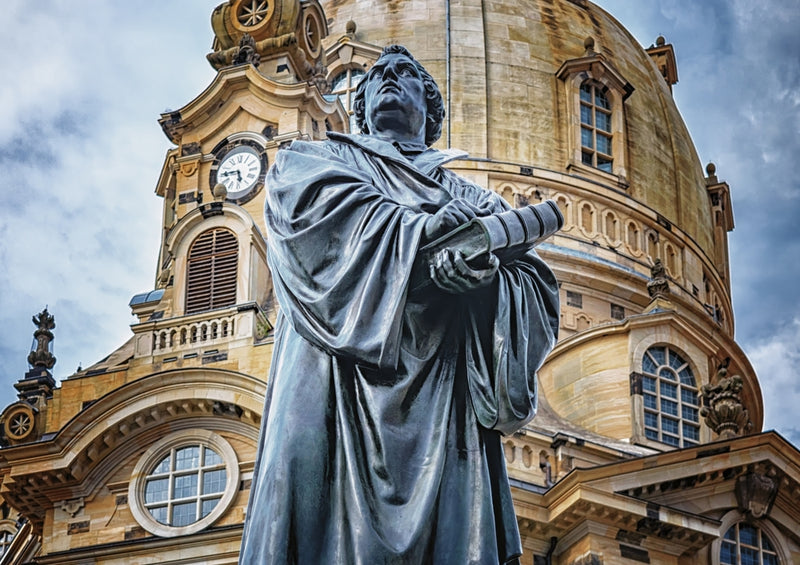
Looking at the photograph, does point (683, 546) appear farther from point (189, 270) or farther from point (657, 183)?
point (657, 183)

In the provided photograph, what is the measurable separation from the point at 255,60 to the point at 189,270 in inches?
248

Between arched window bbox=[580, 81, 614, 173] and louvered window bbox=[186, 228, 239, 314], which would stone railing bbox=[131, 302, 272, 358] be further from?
arched window bbox=[580, 81, 614, 173]

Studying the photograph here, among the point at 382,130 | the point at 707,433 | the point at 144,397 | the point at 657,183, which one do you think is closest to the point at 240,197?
the point at 144,397

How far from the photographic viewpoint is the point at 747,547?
31031 mm

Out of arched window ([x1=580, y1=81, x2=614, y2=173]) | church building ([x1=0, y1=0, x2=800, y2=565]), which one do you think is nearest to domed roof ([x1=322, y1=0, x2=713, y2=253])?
church building ([x1=0, y1=0, x2=800, y2=565])

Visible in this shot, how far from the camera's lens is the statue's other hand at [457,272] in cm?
539

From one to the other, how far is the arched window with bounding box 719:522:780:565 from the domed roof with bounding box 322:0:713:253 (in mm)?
16187

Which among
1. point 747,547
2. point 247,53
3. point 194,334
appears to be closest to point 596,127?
point 247,53

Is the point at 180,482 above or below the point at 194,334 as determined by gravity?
below

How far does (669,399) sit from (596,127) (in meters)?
12.1

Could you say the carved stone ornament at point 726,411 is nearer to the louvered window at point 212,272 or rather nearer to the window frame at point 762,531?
the window frame at point 762,531

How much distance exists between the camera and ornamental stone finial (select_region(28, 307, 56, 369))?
3469cm

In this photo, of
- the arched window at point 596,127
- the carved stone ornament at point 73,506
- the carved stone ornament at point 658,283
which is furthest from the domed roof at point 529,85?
the carved stone ornament at point 73,506

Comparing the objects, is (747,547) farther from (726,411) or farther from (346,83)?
(346,83)
